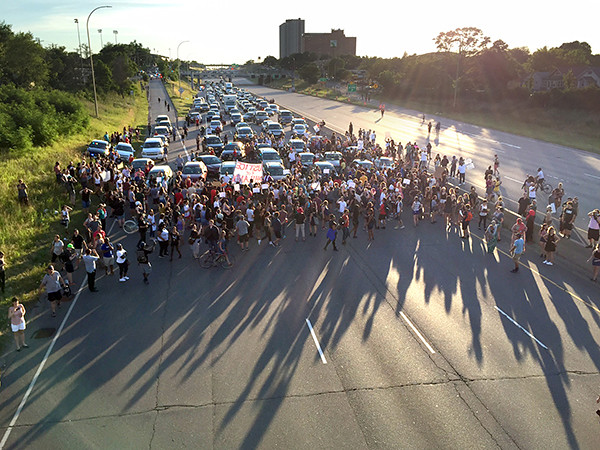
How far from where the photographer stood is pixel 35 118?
31594 millimetres

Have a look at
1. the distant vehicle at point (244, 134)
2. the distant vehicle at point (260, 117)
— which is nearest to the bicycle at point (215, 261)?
the distant vehicle at point (244, 134)

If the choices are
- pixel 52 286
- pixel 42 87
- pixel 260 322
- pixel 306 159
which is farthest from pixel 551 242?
pixel 42 87

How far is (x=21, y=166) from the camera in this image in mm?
26078

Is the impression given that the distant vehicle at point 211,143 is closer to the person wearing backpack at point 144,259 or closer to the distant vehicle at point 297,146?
the distant vehicle at point 297,146

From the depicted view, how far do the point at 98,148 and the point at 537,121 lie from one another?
173 feet

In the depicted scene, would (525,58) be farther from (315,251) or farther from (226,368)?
(226,368)

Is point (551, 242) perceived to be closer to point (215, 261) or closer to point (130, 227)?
point (215, 261)

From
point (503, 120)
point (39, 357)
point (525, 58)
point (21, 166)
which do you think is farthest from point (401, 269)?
point (525, 58)

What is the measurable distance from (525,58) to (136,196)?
5019 inches

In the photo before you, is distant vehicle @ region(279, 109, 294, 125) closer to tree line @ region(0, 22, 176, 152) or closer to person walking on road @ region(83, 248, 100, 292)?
tree line @ region(0, 22, 176, 152)

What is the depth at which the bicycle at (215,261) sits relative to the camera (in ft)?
53.6

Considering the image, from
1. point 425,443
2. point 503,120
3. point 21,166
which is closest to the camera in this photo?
point 425,443

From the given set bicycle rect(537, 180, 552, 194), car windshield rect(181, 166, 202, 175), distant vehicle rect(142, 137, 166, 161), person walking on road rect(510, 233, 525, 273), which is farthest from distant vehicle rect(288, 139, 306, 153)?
person walking on road rect(510, 233, 525, 273)

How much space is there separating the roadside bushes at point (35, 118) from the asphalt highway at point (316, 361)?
17902 mm
